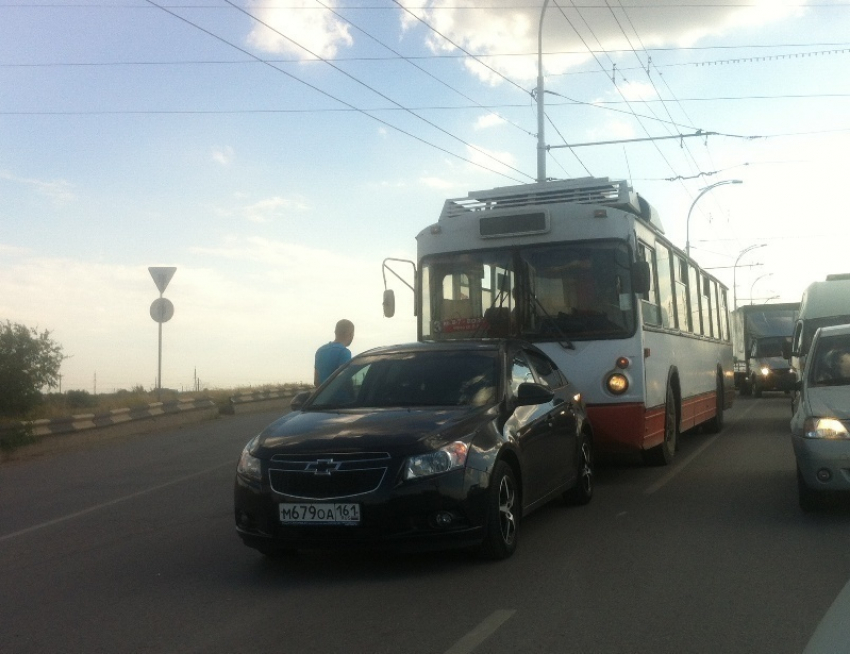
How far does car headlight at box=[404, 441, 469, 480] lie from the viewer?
713 centimetres

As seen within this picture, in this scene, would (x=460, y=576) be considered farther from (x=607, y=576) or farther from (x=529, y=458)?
(x=529, y=458)

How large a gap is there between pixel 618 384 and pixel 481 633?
639 cm

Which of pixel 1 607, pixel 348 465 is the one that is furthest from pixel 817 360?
pixel 1 607

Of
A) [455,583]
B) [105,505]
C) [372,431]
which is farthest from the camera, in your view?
[105,505]

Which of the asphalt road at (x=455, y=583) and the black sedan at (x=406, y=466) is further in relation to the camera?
the black sedan at (x=406, y=466)

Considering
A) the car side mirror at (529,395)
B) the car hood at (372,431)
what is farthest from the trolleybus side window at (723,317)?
the car hood at (372,431)

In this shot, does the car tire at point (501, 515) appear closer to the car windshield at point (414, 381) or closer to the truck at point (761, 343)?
the car windshield at point (414, 381)

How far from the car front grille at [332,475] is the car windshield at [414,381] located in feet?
3.89

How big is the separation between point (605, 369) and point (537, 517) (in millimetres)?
2597

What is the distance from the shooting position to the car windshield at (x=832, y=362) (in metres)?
9.84

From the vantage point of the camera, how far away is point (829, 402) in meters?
9.10

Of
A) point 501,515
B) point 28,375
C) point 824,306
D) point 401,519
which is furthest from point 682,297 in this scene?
point 28,375

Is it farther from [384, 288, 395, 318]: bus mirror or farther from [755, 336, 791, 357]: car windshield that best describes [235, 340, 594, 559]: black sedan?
[755, 336, 791, 357]: car windshield

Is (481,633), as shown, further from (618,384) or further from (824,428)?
(618,384)
